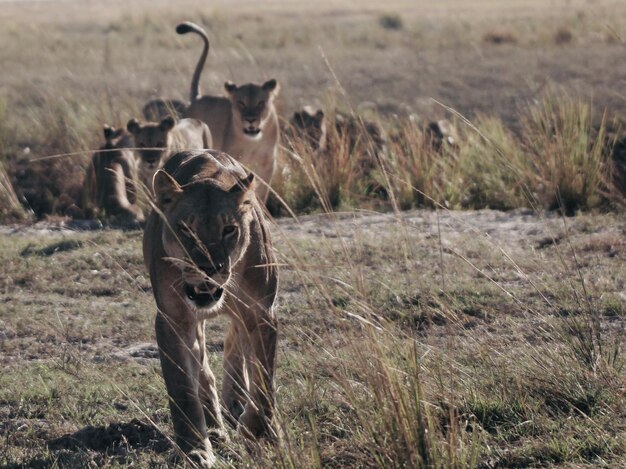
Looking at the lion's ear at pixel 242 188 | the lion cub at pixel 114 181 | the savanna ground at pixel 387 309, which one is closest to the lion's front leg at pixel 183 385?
the savanna ground at pixel 387 309

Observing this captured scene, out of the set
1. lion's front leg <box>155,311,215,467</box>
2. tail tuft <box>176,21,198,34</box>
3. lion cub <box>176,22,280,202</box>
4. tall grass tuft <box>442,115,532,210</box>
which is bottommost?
tall grass tuft <box>442,115,532,210</box>

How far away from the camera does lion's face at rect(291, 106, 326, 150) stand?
11.6 metres

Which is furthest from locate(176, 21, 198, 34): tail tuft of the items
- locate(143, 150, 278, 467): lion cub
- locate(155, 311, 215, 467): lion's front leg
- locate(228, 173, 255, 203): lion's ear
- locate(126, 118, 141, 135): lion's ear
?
locate(155, 311, 215, 467): lion's front leg

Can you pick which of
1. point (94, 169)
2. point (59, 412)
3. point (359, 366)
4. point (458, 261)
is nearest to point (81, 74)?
point (94, 169)

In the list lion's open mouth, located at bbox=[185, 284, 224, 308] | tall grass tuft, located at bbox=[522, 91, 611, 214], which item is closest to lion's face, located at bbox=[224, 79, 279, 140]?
tall grass tuft, located at bbox=[522, 91, 611, 214]

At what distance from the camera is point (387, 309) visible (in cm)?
676

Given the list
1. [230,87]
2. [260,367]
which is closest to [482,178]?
[230,87]

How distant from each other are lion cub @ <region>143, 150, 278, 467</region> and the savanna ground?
0.17m

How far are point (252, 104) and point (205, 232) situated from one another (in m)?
6.72

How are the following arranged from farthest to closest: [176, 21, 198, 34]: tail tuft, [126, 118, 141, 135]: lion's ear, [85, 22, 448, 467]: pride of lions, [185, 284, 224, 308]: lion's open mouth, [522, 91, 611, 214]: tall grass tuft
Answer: [176, 21, 198, 34]: tail tuft
[126, 118, 141, 135]: lion's ear
[522, 91, 611, 214]: tall grass tuft
[85, 22, 448, 467]: pride of lions
[185, 284, 224, 308]: lion's open mouth

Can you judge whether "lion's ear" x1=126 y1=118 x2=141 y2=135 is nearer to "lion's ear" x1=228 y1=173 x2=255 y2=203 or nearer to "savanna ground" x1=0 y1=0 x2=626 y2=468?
"savanna ground" x1=0 y1=0 x2=626 y2=468

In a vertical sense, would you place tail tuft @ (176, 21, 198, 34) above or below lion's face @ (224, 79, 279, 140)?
above

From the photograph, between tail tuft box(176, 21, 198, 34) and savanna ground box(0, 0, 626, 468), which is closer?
savanna ground box(0, 0, 626, 468)

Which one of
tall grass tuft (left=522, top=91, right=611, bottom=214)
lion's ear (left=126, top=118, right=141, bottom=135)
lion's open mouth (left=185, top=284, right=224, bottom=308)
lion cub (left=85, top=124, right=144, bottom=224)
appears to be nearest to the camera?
lion's open mouth (left=185, top=284, right=224, bottom=308)
